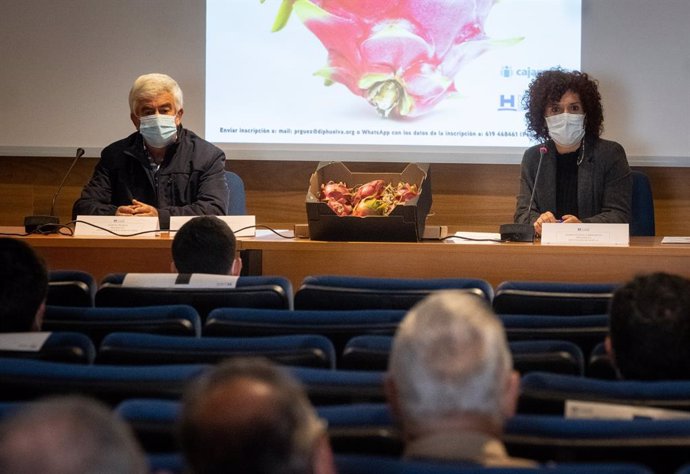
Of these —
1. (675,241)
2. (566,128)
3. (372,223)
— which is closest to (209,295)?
(372,223)

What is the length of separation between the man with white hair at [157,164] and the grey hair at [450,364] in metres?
3.03

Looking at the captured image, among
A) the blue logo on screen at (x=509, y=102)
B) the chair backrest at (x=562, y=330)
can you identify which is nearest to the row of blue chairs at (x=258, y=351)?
the chair backrest at (x=562, y=330)

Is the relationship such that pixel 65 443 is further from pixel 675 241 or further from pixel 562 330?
pixel 675 241

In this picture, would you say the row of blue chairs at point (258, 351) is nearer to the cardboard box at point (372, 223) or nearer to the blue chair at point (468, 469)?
the blue chair at point (468, 469)

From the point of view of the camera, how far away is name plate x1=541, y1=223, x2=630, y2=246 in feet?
A: 11.8

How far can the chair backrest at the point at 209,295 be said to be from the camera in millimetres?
2545

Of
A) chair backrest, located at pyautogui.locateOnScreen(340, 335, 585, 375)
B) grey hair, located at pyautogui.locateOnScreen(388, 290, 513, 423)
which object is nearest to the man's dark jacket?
chair backrest, located at pyautogui.locateOnScreen(340, 335, 585, 375)

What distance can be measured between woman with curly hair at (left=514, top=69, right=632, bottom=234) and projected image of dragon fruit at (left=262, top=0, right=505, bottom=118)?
2.62ft

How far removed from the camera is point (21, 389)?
66.3 inches

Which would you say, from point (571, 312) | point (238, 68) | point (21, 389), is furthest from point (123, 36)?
point (21, 389)

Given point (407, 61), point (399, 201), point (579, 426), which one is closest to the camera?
point (579, 426)

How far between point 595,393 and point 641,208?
314 cm

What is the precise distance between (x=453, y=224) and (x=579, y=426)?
Result: 171 inches

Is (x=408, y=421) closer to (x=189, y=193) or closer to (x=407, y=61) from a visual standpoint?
(x=189, y=193)
